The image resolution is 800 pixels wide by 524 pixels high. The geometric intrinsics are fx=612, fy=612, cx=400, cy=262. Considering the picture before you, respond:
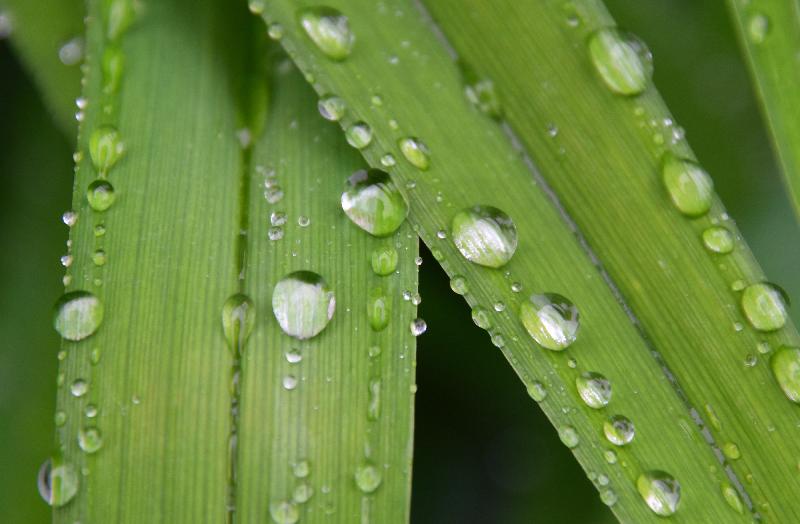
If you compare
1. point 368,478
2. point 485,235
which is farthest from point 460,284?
point 368,478

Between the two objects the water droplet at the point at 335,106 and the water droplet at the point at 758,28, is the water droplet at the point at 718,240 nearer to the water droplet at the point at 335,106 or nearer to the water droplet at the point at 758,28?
the water droplet at the point at 758,28

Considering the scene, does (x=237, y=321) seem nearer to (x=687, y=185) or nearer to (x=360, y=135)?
(x=360, y=135)

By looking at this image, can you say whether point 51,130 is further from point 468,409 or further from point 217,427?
point 468,409

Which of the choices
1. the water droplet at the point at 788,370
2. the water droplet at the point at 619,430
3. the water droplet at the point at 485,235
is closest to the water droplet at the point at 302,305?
the water droplet at the point at 485,235

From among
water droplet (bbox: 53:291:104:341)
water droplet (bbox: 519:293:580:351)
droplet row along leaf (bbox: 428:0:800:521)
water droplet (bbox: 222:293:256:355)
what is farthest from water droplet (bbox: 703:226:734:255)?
water droplet (bbox: 53:291:104:341)

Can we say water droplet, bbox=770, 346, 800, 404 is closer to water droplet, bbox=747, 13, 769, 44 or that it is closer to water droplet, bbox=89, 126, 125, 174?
water droplet, bbox=747, 13, 769, 44
